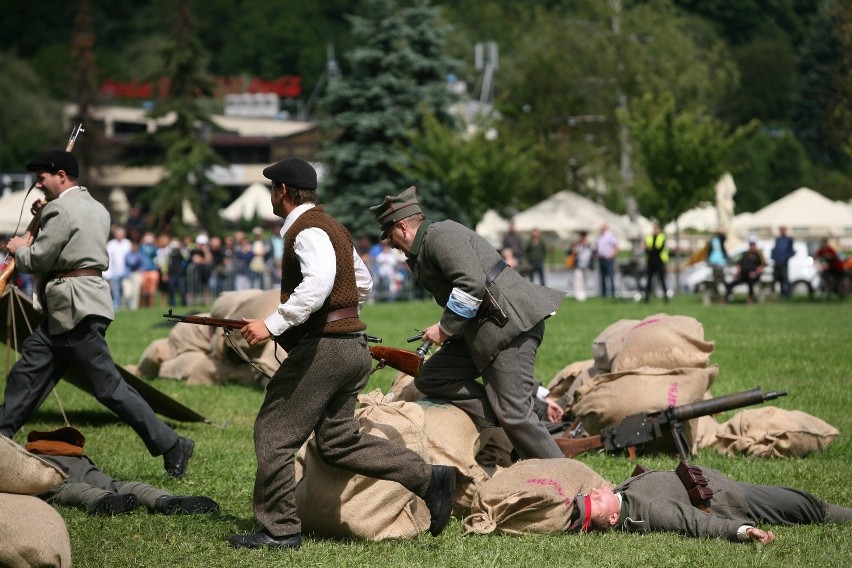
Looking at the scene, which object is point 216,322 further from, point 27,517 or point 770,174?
point 770,174

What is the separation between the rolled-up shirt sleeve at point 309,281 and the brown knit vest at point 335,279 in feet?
0.18

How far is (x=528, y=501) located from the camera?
6953mm

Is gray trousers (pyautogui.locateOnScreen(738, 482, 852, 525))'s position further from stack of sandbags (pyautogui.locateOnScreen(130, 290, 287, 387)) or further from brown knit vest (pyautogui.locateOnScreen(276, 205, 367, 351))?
stack of sandbags (pyautogui.locateOnScreen(130, 290, 287, 387))

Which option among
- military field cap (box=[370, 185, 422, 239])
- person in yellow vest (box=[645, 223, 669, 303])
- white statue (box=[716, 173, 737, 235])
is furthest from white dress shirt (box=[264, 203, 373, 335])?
white statue (box=[716, 173, 737, 235])

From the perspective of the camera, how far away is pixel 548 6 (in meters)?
106


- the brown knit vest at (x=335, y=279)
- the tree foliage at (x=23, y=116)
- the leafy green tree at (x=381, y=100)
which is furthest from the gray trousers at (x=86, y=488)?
the tree foliage at (x=23, y=116)

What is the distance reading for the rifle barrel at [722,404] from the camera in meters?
7.97

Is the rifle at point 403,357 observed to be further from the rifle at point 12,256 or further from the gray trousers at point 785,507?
the rifle at point 12,256

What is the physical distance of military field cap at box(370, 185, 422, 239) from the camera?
24.6ft

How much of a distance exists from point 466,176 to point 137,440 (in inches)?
1232

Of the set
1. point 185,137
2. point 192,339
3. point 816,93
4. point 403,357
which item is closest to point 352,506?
point 403,357

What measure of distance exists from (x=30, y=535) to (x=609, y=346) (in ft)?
17.9

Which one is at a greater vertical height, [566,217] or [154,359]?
[154,359]

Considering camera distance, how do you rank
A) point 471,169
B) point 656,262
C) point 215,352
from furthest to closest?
point 471,169, point 656,262, point 215,352
